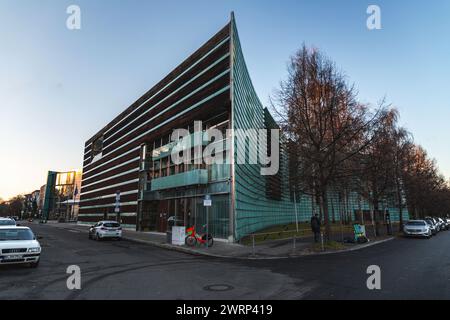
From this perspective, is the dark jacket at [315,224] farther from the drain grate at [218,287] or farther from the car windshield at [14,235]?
the car windshield at [14,235]

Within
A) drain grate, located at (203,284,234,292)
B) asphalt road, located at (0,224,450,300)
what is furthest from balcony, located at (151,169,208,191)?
drain grate, located at (203,284,234,292)

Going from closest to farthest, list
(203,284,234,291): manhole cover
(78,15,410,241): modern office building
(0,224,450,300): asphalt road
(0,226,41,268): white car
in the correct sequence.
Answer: (0,224,450,300): asphalt road, (203,284,234,291): manhole cover, (0,226,41,268): white car, (78,15,410,241): modern office building

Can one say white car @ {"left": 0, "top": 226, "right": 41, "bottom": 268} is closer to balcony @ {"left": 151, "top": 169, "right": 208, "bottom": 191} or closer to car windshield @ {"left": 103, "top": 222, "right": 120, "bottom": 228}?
car windshield @ {"left": 103, "top": 222, "right": 120, "bottom": 228}

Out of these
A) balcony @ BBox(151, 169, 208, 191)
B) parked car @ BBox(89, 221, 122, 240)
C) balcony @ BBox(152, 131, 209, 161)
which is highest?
balcony @ BBox(152, 131, 209, 161)

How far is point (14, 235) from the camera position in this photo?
10.8 m

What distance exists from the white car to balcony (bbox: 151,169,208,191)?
43.5 ft

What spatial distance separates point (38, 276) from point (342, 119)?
652 inches

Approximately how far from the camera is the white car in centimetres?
960

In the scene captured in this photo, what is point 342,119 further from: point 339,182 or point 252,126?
point 252,126

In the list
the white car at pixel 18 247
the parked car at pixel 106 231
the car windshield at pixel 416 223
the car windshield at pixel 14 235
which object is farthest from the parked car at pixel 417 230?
the car windshield at pixel 14 235

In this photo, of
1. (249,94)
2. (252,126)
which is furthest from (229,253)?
(249,94)

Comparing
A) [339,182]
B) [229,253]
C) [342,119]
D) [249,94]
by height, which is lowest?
[229,253]

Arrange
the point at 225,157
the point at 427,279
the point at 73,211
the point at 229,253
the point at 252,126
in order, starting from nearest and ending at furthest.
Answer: the point at 427,279, the point at 229,253, the point at 225,157, the point at 252,126, the point at 73,211
